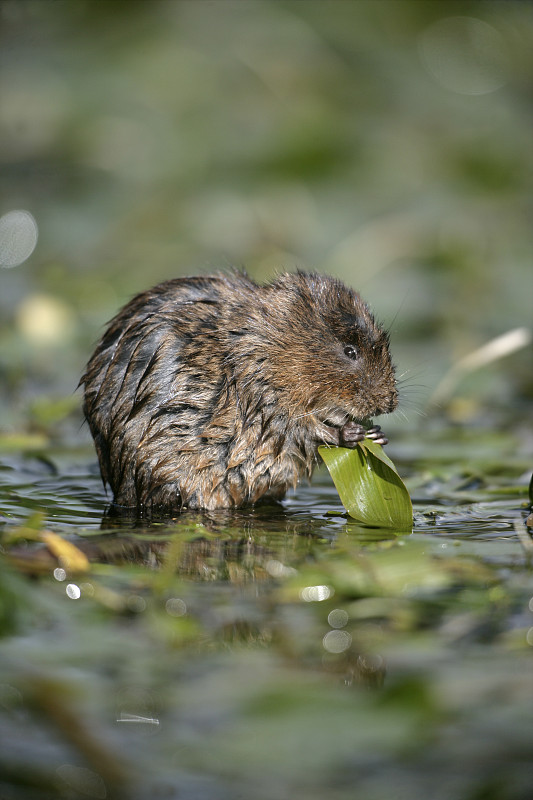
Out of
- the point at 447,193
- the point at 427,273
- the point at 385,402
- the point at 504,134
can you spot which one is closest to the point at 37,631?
the point at 385,402

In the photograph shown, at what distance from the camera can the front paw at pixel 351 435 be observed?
4434 millimetres

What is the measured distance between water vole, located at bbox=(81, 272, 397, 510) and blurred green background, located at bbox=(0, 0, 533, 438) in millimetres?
Answer: 3068

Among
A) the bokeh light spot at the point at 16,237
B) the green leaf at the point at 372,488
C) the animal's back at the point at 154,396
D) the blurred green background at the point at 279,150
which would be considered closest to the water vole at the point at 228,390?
the animal's back at the point at 154,396

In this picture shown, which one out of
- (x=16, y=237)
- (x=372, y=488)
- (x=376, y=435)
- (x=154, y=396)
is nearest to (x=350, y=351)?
(x=376, y=435)

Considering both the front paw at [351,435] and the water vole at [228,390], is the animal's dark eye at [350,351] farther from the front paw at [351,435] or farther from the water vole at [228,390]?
the front paw at [351,435]

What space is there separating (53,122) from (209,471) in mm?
7045

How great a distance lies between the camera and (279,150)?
1025cm

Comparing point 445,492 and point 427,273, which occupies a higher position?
point 427,273

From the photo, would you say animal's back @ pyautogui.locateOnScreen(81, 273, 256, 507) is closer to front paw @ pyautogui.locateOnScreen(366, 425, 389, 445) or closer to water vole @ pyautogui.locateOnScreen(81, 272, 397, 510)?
water vole @ pyautogui.locateOnScreen(81, 272, 397, 510)

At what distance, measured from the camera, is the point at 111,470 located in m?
4.60

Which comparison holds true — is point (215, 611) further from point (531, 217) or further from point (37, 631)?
point (531, 217)

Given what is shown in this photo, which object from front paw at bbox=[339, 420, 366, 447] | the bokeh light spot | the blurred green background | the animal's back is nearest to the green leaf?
front paw at bbox=[339, 420, 366, 447]

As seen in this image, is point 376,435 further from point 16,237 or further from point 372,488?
point 16,237

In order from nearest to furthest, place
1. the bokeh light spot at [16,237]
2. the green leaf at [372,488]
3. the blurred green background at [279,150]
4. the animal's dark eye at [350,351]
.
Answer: the green leaf at [372,488], the animal's dark eye at [350,351], the blurred green background at [279,150], the bokeh light spot at [16,237]
